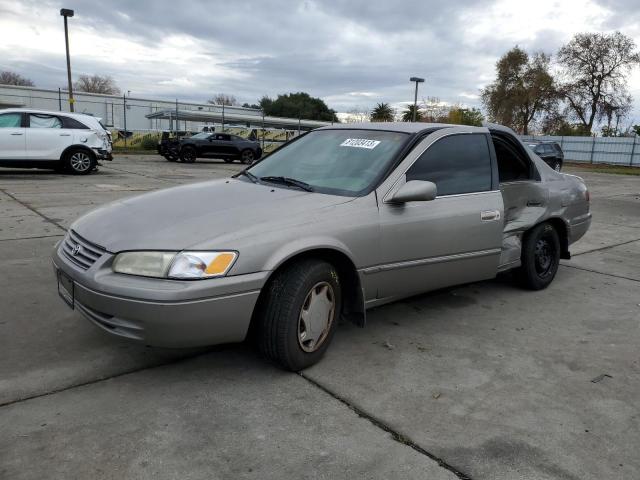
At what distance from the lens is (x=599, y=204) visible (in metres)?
12.6

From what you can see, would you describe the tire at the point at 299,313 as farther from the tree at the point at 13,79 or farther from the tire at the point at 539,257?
the tree at the point at 13,79

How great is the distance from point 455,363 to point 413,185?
3.77 ft

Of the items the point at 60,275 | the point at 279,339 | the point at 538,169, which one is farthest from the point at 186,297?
the point at 538,169

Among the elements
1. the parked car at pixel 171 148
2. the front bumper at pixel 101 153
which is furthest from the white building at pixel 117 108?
the front bumper at pixel 101 153

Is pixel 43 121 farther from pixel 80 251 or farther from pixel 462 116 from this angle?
pixel 462 116

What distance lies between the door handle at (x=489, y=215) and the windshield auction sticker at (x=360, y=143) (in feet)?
3.17

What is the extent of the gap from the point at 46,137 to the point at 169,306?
12428 mm

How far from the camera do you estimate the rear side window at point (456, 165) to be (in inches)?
149

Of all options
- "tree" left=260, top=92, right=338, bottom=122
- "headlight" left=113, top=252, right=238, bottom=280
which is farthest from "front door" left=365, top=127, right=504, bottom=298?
"tree" left=260, top=92, right=338, bottom=122

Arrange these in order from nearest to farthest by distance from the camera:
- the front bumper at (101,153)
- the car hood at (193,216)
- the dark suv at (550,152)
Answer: the car hood at (193,216) < the front bumper at (101,153) < the dark suv at (550,152)

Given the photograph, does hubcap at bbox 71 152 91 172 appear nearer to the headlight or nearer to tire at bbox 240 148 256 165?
tire at bbox 240 148 256 165

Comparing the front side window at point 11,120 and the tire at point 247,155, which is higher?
the front side window at point 11,120

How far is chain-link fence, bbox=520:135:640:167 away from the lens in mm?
34344

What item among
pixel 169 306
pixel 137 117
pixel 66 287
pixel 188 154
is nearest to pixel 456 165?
pixel 169 306
